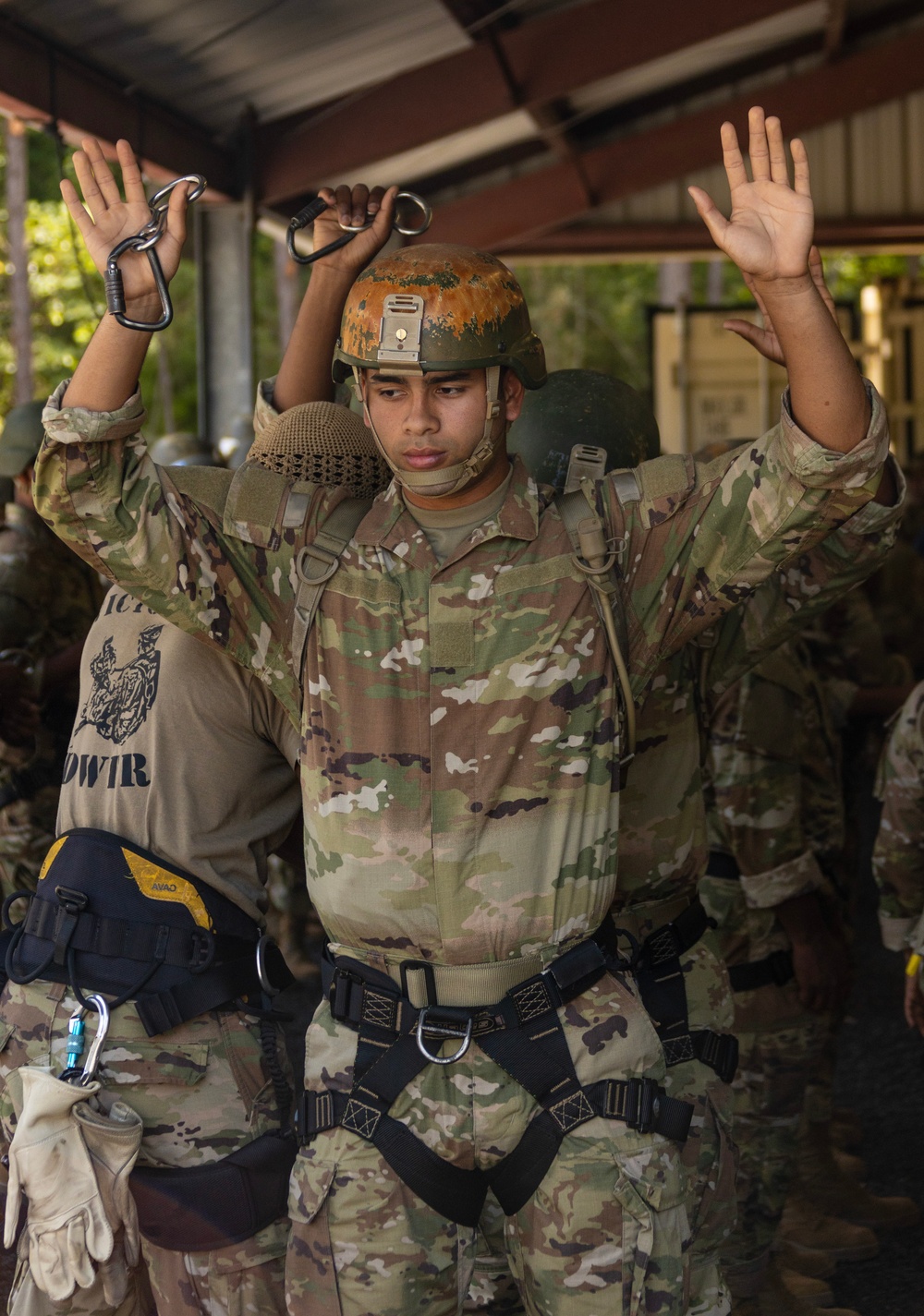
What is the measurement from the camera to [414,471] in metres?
2.67

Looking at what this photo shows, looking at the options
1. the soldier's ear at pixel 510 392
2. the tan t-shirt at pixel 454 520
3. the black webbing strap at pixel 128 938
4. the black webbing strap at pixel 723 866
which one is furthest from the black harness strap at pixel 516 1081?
the black webbing strap at pixel 723 866

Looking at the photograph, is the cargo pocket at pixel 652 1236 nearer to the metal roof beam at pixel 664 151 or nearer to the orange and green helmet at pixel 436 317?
the orange and green helmet at pixel 436 317

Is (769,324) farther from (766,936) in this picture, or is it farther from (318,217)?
(766,936)

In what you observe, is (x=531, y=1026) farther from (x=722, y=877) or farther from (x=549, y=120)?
(x=549, y=120)

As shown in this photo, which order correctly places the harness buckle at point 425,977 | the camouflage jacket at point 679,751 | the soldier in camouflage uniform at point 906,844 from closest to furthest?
the harness buckle at point 425,977 → the camouflage jacket at point 679,751 → the soldier in camouflage uniform at point 906,844

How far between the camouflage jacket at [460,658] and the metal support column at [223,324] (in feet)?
19.7

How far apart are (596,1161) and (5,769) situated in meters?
3.39

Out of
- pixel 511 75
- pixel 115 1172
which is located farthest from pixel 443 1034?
pixel 511 75

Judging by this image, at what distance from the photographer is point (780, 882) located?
13.6 feet

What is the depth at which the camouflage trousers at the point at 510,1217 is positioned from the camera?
2492 mm

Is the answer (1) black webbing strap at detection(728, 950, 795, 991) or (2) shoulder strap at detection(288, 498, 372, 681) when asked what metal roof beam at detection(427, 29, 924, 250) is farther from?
(2) shoulder strap at detection(288, 498, 372, 681)

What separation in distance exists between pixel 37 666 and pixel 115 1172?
2.72 meters

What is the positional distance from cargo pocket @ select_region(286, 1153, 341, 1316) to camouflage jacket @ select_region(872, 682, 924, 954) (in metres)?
1.89

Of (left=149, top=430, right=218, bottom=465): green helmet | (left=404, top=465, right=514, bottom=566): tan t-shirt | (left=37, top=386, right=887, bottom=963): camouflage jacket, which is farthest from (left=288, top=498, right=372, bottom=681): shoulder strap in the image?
(left=149, top=430, right=218, bottom=465): green helmet
